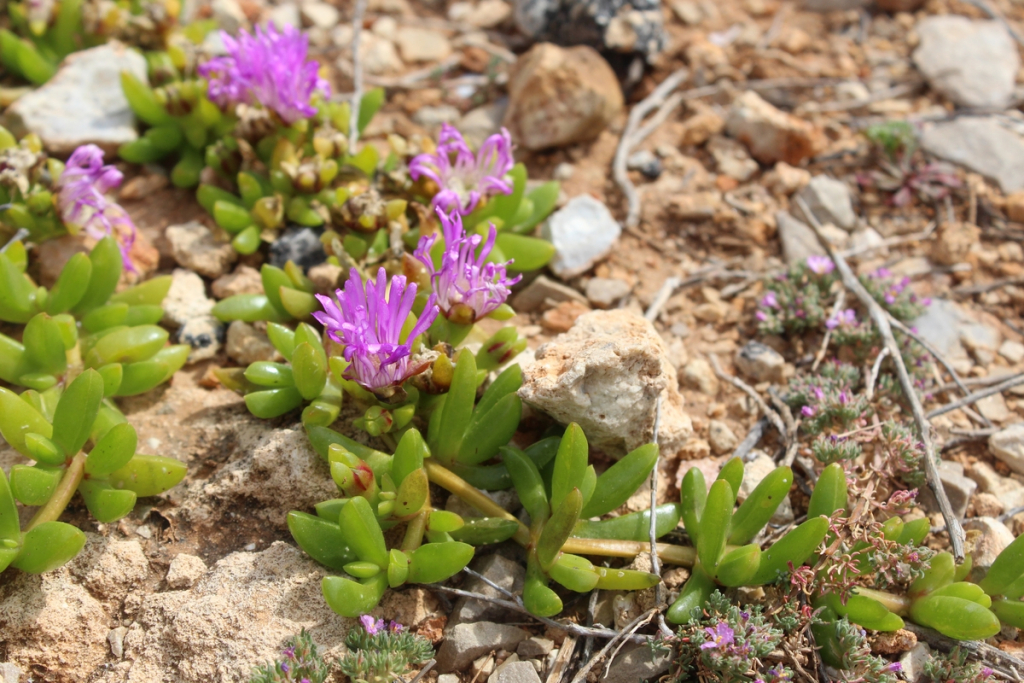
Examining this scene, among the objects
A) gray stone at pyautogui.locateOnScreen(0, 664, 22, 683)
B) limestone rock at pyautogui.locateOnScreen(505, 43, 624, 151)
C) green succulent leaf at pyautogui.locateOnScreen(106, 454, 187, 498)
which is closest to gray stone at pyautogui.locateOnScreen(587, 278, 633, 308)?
limestone rock at pyautogui.locateOnScreen(505, 43, 624, 151)

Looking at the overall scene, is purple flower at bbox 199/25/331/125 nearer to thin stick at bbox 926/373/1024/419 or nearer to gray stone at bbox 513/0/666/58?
gray stone at bbox 513/0/666/58

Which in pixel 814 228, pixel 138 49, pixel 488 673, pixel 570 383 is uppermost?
pixel 138 49

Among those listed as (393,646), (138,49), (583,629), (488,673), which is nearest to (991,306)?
(583,629)

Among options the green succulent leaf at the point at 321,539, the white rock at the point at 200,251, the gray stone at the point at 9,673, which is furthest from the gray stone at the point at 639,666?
the white rock at the point at 200,251

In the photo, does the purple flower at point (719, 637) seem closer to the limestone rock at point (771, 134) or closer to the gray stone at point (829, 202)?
the gray stone at point (829, 202)

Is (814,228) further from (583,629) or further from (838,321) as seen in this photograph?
(583,629)

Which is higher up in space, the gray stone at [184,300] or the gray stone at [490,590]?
the gray stone at [184,300]

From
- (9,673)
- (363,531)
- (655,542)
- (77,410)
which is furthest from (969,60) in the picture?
(9,673)
